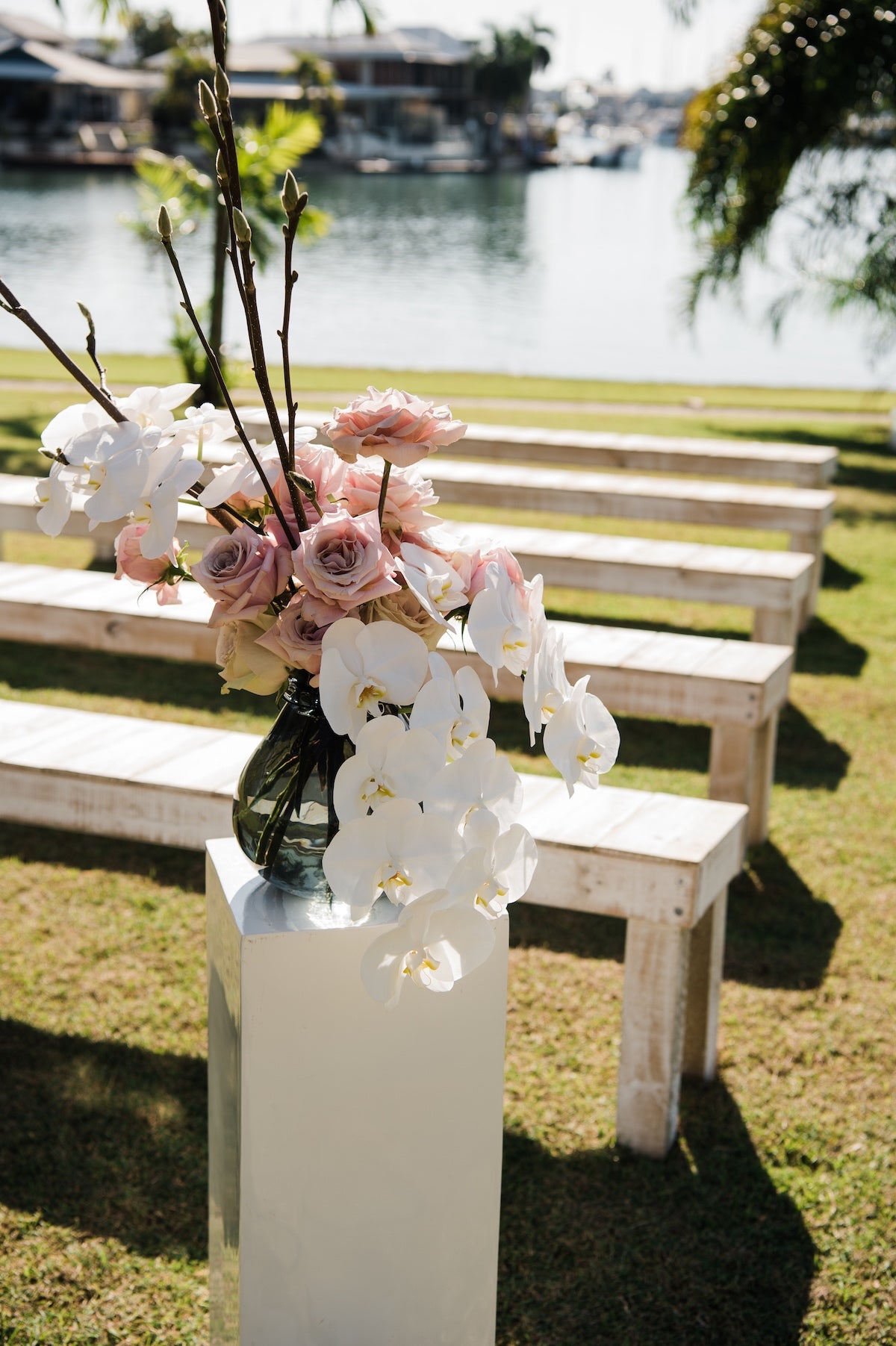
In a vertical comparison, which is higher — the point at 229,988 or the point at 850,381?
the point at 229,988

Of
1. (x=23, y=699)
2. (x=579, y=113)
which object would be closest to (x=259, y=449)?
(x=23, y=699)

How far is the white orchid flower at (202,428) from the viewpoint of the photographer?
4.03ft

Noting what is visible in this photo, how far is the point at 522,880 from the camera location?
121 cm

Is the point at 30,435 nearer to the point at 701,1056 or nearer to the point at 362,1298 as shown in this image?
the point at 701,1056

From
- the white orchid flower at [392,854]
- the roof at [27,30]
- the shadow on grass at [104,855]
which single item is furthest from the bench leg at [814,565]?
the roof at [27,30]

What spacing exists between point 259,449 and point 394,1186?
2.57 feet

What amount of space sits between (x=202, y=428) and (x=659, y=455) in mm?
4661

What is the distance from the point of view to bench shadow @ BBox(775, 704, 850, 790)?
3.81 meters

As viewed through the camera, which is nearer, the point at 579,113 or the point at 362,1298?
the point at 362,1298

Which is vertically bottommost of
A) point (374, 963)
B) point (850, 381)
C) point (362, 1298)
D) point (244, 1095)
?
point (850, 381)

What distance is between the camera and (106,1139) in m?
2.23

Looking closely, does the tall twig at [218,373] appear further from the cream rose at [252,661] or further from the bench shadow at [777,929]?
the bench shadow at [777,929]

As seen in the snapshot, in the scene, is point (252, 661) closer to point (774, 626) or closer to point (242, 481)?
point (242, 481)

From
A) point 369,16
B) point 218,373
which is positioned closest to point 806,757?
point 218,373
